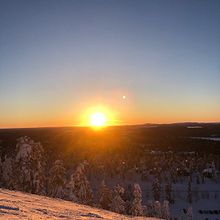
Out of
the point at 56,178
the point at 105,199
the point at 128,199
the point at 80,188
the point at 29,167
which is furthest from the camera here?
the point at 128,199

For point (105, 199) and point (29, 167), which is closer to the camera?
point (29, 167)

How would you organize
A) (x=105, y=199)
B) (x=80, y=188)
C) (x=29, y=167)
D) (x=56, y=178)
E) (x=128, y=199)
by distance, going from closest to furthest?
(x=29, y=167)
(x=80, y=188)
(x=56, y=178)
(x=105, y=199)
(x=128, y=199)

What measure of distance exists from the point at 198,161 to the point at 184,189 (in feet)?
136

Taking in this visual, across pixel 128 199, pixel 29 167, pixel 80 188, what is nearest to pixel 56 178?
pixel 80 188

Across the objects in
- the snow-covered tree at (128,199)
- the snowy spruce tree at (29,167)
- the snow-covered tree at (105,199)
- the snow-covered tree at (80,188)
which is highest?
the snowy spruce tree at (29,167)

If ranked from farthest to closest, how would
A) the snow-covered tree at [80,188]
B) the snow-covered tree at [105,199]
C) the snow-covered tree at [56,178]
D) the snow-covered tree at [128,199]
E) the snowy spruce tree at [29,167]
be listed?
the snow-covered tree at [128,199] → the snow-covered tree at [105,199] → the snow-covered tree at [56,178] → the snow-covered tree at [80,188] → the snowy spruce tree at [29,167]

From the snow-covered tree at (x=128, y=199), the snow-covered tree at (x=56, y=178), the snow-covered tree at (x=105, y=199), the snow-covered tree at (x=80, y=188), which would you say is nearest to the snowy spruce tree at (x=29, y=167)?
the snow-covered tree at (x=56, y=178)

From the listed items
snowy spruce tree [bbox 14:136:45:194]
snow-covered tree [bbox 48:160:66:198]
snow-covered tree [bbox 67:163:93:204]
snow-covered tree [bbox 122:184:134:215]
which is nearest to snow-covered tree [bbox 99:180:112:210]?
snow-covered tree [bbox 122:184:134:215]

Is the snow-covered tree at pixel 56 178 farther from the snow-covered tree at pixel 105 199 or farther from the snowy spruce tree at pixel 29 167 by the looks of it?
the snow-covered tree at pixel 105 199

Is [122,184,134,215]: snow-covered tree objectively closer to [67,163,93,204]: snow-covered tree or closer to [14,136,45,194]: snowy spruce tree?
[67,163,93,204]: snow-covered tree

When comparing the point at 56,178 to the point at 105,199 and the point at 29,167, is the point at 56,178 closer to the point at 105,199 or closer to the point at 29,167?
the point at 29,167

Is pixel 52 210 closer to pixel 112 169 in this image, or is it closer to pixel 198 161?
pixel 112 169

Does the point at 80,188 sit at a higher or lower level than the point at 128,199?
higher

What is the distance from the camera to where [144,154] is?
177250 mm
